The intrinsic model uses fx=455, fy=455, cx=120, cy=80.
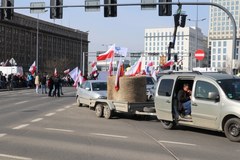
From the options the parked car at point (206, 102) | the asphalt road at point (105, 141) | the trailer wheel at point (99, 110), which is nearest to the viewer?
the asphalt road at point (105, 141)

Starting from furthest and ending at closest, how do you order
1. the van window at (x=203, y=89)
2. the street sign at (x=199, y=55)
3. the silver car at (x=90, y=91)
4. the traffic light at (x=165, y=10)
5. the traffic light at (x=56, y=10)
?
the street sign at (x=199, y=55)
the traffic light at (x=56, y=10)
the traffic light at (x=165, y=10)
the silver car at (x=90, y=91)
the van window at (x=203, y=89)

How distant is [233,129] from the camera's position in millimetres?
11250

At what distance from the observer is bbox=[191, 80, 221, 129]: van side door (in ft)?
38.6

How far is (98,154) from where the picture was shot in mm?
9195

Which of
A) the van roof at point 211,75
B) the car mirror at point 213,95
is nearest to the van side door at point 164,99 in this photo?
the van roof at point 211,75

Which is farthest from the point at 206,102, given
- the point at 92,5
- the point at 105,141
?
the point at 92,5

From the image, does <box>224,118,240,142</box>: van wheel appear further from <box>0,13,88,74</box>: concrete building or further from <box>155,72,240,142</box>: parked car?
<box>0,13,88,74</box>: concrete building

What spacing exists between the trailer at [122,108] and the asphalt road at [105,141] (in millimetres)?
410

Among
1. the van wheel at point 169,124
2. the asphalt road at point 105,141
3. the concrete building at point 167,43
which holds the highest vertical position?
the concrete building at point 167,43

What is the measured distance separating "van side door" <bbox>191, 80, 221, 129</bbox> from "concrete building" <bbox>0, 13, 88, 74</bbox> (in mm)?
114469

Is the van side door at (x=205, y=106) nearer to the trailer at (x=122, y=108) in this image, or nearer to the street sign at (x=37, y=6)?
the trailer at (x=122, y=108)

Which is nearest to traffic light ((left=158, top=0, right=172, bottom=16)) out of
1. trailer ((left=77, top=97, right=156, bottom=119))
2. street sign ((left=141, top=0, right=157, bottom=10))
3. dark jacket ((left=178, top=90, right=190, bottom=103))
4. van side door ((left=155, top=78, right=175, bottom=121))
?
street sign ((left=141, top=0, right=157, bottom=10))

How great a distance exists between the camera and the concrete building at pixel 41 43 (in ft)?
436

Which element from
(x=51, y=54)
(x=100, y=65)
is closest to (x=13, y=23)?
(x=51, y=54)
